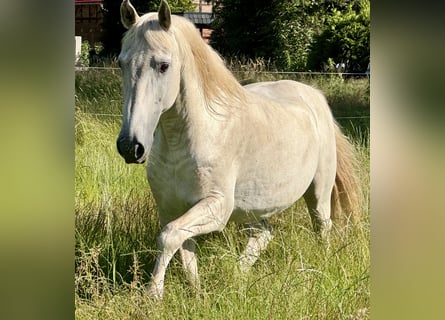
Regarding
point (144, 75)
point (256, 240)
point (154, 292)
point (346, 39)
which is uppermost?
point (346, 39)

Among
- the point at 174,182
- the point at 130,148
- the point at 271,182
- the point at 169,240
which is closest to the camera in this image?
the point at 130,148

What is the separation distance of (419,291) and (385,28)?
0.92m

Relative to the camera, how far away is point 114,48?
288 centimetres

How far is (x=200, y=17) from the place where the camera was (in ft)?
9.64

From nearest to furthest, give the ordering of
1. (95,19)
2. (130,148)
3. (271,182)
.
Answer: (130,148), (95,19), (271,182)

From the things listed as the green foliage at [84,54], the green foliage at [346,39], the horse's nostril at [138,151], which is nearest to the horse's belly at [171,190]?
the horse's nostril at [138,151]

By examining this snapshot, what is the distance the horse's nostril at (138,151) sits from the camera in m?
2.44

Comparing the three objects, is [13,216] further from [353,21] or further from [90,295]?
[353,21]

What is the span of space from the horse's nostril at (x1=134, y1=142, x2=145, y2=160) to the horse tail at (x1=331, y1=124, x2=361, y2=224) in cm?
108

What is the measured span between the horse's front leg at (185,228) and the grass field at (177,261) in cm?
8

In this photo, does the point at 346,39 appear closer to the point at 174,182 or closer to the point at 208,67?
the point at 208,67

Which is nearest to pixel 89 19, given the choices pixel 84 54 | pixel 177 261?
pixel 84 54

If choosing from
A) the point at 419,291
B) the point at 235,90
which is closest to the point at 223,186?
the point at 235,90

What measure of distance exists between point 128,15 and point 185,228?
83 centimetres
